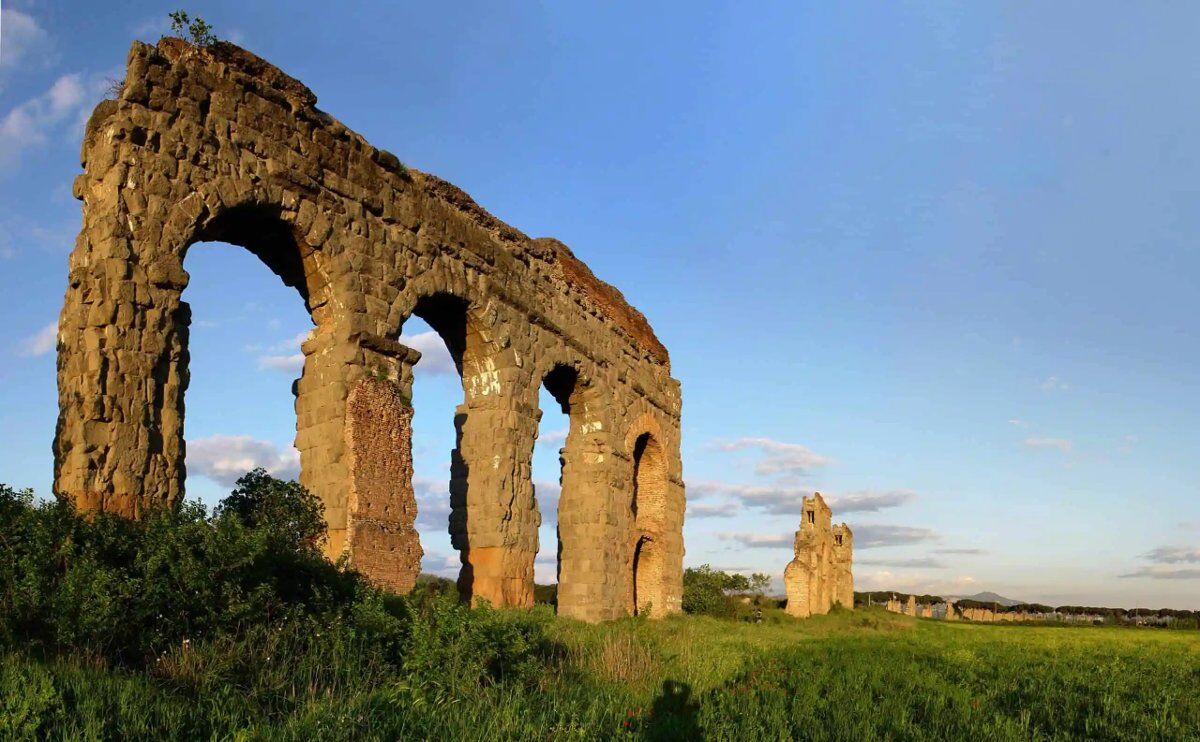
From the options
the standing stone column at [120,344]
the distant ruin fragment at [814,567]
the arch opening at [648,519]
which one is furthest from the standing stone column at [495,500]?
the distant ruin fragment at [814,567]

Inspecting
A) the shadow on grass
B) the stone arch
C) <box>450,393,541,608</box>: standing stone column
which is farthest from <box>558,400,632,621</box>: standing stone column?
the shadow on grass

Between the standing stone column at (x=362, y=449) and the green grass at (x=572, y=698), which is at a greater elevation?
the standing stone column at (x=362, y=449)

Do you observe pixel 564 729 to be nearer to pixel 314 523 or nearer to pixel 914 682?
pixel 914 682

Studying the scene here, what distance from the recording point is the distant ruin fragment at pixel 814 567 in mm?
33750

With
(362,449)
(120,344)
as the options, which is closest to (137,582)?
(120,344)

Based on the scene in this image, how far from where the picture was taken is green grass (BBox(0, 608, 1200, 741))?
4.80 meters

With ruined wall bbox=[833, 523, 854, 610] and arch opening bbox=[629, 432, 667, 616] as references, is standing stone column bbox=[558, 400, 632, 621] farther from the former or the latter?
ruined wall bbox=[833, 523, 854, 610]

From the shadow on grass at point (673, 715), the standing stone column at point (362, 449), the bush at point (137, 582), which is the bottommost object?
the shadow on grass at point (673, 715)

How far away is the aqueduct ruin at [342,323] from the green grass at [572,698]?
10.4 feet

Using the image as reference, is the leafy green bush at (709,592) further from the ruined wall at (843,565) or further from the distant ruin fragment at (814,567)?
the ruined wall at (843,565)

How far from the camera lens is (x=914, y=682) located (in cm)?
877

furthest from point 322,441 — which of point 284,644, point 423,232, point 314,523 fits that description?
point 284,644

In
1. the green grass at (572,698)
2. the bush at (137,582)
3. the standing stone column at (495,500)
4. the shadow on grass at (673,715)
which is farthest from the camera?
the standing stone column at (495,500)

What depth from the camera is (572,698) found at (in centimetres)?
650
